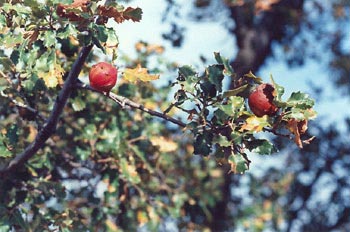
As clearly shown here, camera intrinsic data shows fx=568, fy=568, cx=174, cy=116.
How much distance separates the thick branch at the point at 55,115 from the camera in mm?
2113

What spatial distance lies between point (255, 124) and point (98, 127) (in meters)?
1.50

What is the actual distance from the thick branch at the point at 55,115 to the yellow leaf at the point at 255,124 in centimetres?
62

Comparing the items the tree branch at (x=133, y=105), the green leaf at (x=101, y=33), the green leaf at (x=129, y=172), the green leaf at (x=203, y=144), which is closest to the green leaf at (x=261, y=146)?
the green leaf at (x=203, y=144)

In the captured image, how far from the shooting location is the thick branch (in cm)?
211

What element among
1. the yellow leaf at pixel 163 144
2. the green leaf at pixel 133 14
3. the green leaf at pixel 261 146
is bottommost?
the green leaf at pixel 261 146

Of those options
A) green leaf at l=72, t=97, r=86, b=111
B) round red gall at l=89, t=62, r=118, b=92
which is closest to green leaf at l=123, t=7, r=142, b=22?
round red gall at l=89, t=62, r=118, b=92

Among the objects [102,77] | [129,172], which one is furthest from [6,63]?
[129,172]

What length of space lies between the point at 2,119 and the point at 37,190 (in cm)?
65

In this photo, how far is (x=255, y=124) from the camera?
189 centimetres

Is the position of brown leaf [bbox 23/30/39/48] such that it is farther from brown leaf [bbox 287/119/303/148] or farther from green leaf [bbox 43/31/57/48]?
brown leaf [bbox 287/119/303/148]

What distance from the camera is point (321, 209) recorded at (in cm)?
538

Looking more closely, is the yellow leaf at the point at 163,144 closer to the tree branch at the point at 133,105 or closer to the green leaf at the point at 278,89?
the tree branch at the point at 133,105

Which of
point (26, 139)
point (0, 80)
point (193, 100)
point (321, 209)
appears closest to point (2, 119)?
point (26, 139)

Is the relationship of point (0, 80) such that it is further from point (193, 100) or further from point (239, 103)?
point (239, 103)
